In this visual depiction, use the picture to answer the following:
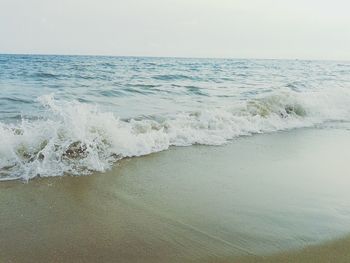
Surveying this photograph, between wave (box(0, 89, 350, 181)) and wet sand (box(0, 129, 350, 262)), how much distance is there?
1.13 feet

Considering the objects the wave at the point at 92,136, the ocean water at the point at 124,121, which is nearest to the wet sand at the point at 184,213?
the wave at the point at 92,136

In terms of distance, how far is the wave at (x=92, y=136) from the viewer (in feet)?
16.2

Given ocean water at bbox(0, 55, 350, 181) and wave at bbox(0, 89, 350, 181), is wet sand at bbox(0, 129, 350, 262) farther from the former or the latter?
ocean water at bbox(0, 55, 350, 181)

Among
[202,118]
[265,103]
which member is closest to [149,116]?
[202,118]

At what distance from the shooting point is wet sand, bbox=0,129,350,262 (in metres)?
2.96

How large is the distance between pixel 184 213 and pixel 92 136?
95.4 inches

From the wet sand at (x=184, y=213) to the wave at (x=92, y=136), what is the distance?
1.13 ft

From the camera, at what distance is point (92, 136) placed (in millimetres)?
5652

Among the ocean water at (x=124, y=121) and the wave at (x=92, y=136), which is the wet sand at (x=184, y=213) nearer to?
the wave at (x=92, y=136)

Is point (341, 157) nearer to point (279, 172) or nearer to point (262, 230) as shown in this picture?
point (279, 172)

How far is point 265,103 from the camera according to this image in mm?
10484

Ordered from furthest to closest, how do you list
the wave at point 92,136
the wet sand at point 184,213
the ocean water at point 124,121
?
the ocean water at point 124,121, the wave at point 92,136, the wet sand at point 184,213

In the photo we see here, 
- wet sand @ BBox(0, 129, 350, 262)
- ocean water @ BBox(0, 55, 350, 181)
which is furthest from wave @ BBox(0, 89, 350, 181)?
wet sand @ BBox(0, 129, 350, 262)

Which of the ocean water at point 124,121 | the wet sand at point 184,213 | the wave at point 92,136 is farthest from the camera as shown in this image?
the ocean water at point 124,121
